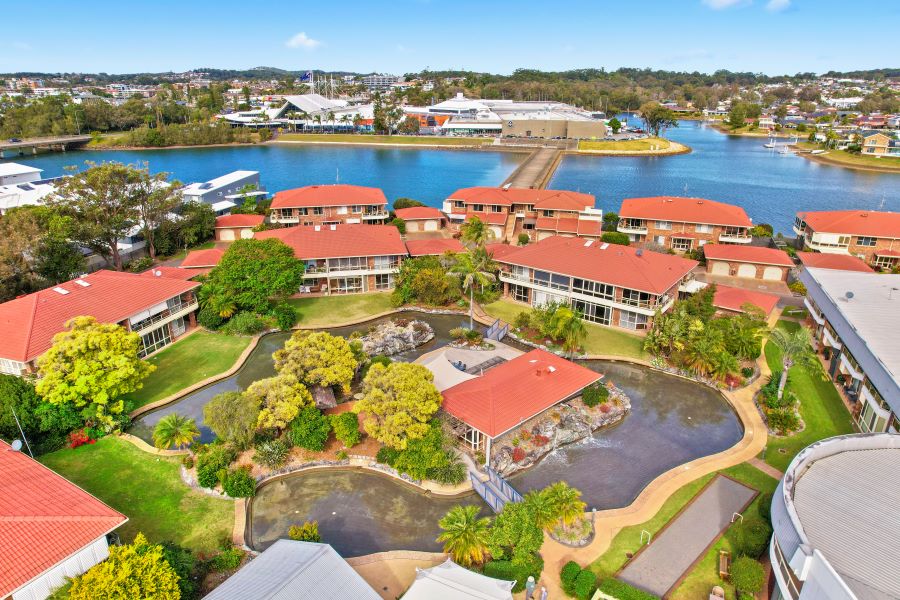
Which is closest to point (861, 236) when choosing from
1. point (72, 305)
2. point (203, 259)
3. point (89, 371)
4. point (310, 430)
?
point (310, 430)

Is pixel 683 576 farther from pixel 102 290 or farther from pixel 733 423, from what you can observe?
pixel 102 290

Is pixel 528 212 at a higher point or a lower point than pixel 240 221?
higher

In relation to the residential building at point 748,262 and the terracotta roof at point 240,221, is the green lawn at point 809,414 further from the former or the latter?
the terracotta roof at point 240,221

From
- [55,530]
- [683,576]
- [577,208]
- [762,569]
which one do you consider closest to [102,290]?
[55,530]

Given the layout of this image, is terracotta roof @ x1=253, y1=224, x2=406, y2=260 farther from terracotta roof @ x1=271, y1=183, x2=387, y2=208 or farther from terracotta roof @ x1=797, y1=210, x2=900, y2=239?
terracotta roof @ x1=797, y1=210, x2=900, y2=239

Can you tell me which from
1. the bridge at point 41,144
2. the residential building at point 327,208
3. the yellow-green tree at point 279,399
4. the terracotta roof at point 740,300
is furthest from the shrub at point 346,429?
the bridge at point 41,144

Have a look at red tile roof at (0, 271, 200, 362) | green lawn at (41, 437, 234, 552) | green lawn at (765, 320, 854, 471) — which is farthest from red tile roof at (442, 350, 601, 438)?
red tile roof at (0, 271, 200, 362)

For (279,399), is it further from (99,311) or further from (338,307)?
(338,307)
